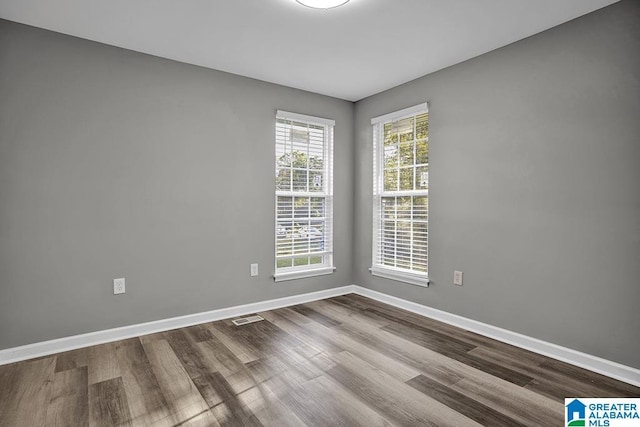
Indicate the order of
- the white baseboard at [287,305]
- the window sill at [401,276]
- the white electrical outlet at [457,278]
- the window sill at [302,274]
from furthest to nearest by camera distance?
the window sill at [302,274] → the window sill at [401,276] → the white electrical outlet at [457,278] → the white baseboard at [287,305]

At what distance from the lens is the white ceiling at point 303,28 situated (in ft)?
7.63

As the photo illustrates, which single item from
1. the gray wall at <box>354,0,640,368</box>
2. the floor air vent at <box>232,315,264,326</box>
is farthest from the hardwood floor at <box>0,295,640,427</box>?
the gray wall at <box>354,0,640,368</box>

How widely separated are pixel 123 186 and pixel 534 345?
3565mm

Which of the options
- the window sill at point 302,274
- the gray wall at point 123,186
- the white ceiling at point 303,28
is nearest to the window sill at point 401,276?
the window sill at point 302,274

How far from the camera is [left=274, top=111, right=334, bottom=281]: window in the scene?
3896 mm

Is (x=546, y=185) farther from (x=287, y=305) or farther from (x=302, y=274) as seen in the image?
(x=287, y=305)

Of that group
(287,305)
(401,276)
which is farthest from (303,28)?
(287,305)

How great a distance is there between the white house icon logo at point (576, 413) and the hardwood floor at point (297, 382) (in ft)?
0.17

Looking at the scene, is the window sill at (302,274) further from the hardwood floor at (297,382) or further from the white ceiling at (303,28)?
the white ceiling at (303,28)

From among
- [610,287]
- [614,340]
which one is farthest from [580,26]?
[614,340]

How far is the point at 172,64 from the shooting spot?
10.5 ft

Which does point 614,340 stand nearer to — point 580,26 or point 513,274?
point 513,274

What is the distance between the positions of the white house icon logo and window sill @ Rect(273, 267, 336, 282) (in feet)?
8.67

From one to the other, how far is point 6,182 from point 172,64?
1.60 m
